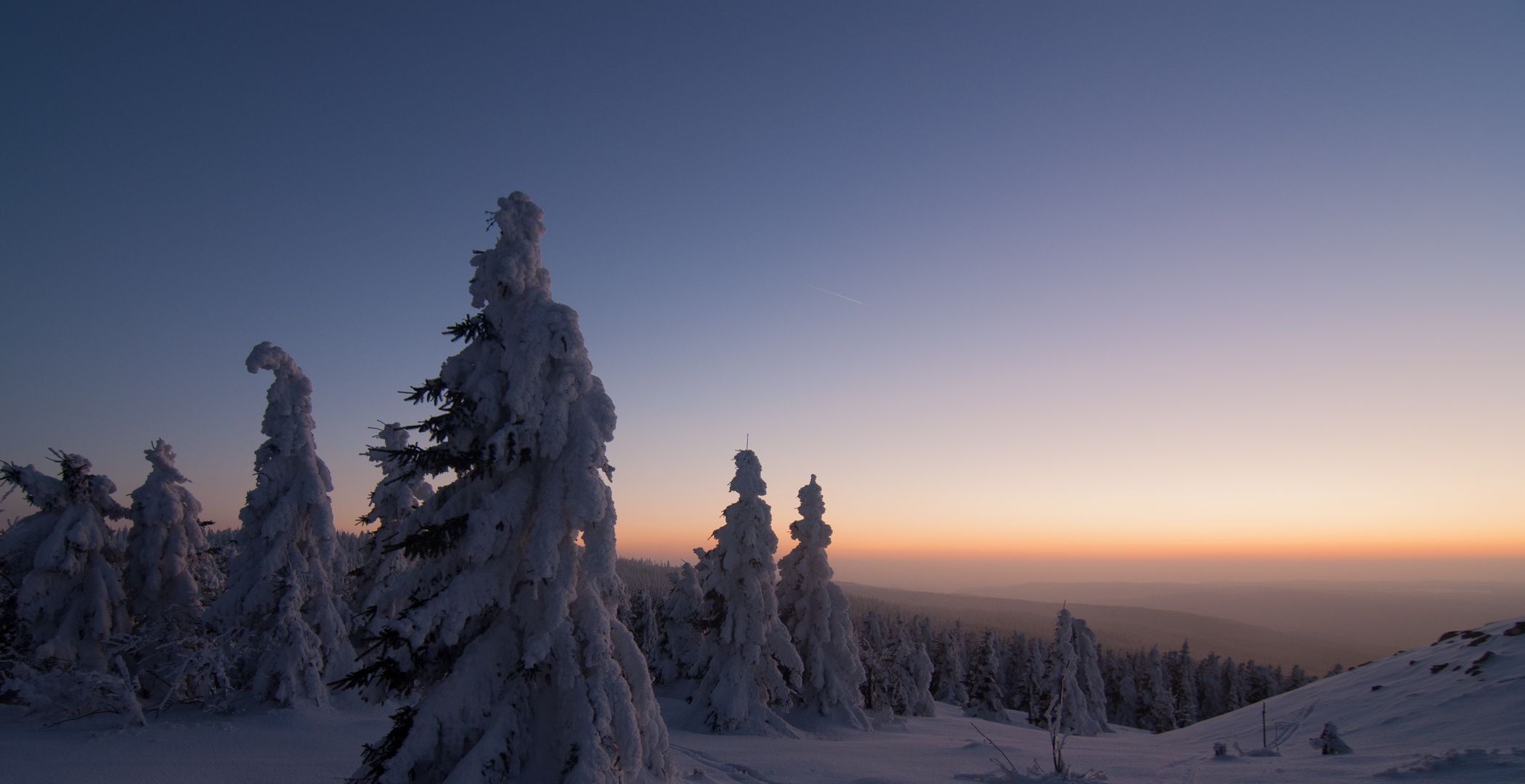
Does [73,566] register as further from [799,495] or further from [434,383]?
[799,495]

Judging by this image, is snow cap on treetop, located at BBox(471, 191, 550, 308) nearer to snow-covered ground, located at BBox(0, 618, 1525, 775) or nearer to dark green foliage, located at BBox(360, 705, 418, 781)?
dark green foliage, located at BBox(360, 705, 418, 781)

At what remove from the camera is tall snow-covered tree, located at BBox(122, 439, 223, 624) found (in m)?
22.9

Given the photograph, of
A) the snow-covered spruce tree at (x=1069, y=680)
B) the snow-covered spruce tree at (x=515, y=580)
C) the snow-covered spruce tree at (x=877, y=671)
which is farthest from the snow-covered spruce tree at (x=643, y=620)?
the snow-covered spruce tree at (x=515, y=580)

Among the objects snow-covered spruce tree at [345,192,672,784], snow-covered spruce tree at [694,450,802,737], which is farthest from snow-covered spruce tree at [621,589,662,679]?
snow-covered spruce tree at [345,192,672,784]

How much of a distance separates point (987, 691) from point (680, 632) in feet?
122

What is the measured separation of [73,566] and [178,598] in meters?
3.29

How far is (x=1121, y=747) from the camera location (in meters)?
21.2

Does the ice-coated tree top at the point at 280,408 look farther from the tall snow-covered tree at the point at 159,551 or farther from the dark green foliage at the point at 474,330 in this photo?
the dark green foliage at the point at 474,330

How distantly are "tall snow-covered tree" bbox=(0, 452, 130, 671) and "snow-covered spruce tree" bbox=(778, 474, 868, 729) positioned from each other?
25.2 m

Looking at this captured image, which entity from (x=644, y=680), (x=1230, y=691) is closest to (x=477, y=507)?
(x=644, y=680)

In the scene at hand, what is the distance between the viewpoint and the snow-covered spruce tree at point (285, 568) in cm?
1978

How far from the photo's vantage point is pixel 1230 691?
77875 mm

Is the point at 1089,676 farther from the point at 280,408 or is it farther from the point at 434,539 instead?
the point at 280,408

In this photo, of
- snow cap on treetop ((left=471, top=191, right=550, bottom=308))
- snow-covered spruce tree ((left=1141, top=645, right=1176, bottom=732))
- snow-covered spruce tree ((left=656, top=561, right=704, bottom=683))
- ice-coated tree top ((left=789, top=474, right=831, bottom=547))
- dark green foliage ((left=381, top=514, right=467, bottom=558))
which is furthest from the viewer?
snow-covered spruce tree ((left=1141, top=645, right=1176, bottom=732))
